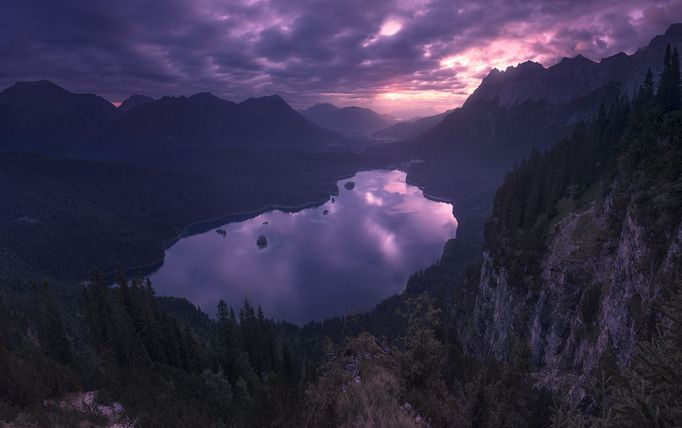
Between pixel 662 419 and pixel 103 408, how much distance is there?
28.1 meters

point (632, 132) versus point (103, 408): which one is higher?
point (632, 132)

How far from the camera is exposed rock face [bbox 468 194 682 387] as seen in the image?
94.3 feet

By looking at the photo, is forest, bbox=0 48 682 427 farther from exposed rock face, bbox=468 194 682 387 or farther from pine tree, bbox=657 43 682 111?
exposed rock face, bbox=468 194 682 387

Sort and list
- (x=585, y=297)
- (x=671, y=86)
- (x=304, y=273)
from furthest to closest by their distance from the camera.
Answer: (x=304, y=273) → (x=671, y=86) → (x=585, y=297)

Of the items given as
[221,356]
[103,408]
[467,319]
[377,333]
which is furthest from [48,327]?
[467,319]

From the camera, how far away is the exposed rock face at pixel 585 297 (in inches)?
1131

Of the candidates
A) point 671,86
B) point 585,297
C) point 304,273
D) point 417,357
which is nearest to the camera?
Answer: point 417,357

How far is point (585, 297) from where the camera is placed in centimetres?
3850

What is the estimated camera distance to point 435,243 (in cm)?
18825

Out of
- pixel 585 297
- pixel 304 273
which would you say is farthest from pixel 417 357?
pixel 304 273

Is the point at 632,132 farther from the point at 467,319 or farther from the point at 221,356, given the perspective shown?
the point at 221,356

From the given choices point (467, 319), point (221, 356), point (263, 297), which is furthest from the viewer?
point (263, 297)

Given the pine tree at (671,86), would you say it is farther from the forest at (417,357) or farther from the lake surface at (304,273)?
the lake surface at (304,273)

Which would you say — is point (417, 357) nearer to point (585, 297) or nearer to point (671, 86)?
point (585, 297)
